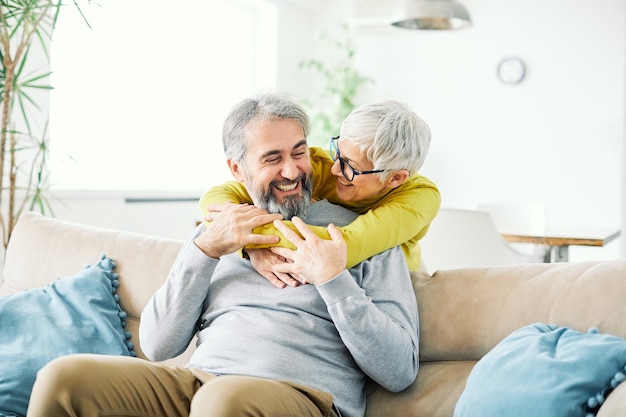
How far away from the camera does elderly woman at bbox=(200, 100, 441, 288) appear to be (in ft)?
5.85

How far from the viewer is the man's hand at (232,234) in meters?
1.79

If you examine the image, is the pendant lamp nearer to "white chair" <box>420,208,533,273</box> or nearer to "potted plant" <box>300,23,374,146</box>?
"white chair" <box>420,208,533,273</box>

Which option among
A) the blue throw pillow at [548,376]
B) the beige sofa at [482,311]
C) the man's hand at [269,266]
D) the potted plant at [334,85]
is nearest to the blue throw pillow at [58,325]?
the beige sofa at [482,311]

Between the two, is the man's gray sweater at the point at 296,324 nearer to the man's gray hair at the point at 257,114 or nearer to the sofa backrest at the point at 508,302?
the sofa backrest at the point at 508,302

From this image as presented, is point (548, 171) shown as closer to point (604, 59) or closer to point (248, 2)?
point (604, 59)

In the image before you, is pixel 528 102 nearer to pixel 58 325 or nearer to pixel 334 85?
pixel 334 85

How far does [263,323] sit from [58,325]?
715 mm

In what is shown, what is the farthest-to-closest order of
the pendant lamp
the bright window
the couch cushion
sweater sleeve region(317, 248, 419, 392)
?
the bright window
the pendant lamp
the couch cushion
sweater sleeve region(317, 248, 419, 392)

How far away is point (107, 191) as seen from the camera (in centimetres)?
501

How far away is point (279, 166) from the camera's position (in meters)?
1.90

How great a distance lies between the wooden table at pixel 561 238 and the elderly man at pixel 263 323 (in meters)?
1.89

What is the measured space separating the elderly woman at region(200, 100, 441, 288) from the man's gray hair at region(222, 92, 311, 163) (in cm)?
12

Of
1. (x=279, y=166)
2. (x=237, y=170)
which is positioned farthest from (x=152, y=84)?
(x=279, y=166)

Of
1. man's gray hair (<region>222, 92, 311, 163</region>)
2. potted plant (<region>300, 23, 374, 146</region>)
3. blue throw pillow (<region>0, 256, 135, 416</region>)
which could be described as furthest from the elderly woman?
potted plant (<region>300, 23, 374, 146</region>)
